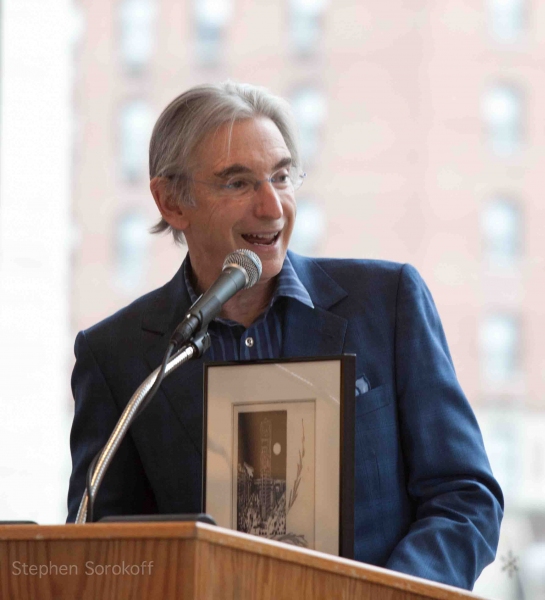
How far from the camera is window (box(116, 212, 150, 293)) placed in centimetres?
791

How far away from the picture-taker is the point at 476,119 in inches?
311

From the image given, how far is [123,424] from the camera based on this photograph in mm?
1274

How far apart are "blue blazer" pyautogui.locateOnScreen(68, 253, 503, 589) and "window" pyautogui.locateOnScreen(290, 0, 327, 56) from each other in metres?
6.13

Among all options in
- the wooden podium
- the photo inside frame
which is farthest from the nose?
the wooden podium

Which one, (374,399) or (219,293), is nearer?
(219,293)

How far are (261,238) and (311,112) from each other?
626 centimetres

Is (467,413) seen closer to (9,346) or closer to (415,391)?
(415,391)

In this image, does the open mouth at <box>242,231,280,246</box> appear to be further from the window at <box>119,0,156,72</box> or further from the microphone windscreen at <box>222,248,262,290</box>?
the window at <box>119,0,156,72</box>

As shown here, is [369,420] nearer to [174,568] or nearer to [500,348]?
[174,568]

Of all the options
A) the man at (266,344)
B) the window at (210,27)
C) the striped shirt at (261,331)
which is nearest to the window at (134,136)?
the window at (210,27)

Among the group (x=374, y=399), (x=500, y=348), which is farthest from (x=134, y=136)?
(x=374, y=399)

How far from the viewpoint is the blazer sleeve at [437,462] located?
4.97 feet

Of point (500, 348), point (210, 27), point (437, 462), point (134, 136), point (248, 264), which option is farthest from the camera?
point (210, 27)

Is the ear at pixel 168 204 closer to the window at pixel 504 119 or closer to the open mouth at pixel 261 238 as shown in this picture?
the open mouth at pixel 261 238
